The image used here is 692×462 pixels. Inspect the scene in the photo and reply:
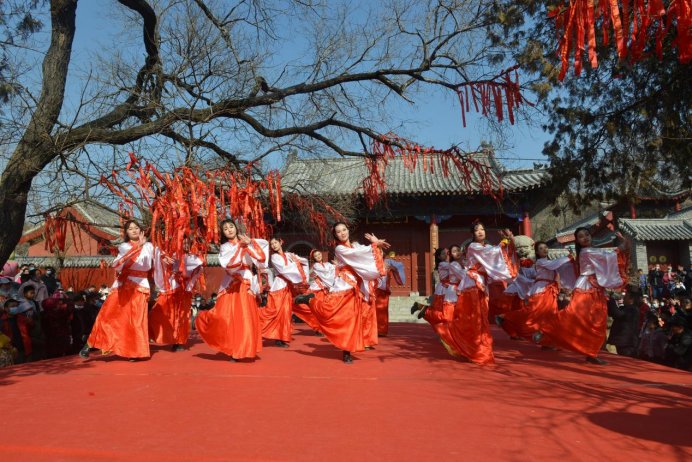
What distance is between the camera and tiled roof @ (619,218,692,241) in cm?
2211

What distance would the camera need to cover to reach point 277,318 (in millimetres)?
7680

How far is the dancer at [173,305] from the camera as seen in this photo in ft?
22.7

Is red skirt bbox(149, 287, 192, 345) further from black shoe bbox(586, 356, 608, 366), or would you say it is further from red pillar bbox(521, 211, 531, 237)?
red pillar bbox(521, 211, 531, 237)

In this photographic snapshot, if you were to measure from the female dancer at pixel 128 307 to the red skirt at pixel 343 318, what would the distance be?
2037 millimetres

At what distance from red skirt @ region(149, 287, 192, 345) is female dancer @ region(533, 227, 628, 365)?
193 inches

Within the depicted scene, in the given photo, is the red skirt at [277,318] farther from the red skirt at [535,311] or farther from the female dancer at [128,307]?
the red skirt at [535,311]

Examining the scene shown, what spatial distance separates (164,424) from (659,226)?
2504 cm

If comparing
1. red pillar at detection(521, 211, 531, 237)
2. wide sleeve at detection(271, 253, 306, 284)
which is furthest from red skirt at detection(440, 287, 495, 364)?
red pillar at detection(521, 211, 531, 237)

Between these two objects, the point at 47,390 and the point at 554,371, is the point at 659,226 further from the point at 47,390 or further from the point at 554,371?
the point at 47,390

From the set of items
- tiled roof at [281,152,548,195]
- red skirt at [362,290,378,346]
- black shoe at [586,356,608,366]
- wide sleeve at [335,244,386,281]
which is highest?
tiled roof at [281,152,548,195]

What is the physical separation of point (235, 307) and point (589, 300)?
4164 millimetres

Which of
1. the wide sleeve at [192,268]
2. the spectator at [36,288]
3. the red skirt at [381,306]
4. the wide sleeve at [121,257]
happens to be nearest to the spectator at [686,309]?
the red skirt at [381,306]

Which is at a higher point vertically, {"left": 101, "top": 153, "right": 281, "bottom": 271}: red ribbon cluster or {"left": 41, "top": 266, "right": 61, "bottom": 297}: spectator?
{"left": 101, "top": 153, "right": 281, "bottom": 271}: red ribbon cluster

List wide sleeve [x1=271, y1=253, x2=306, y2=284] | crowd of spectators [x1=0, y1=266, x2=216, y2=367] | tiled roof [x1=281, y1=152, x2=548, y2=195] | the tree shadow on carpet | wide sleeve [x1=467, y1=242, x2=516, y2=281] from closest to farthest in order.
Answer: the tree shadow on carpet, wide sleeve [x1=467, y1=242, x2=516, y2=281], crowd of spectators [x1=0, y1=266, x2=216, y2=367], wide sleeve [x1=271, y1=253, x2=306, y2=284], tiled roof [x1=281, y1=152, x2=548, y2=195]
